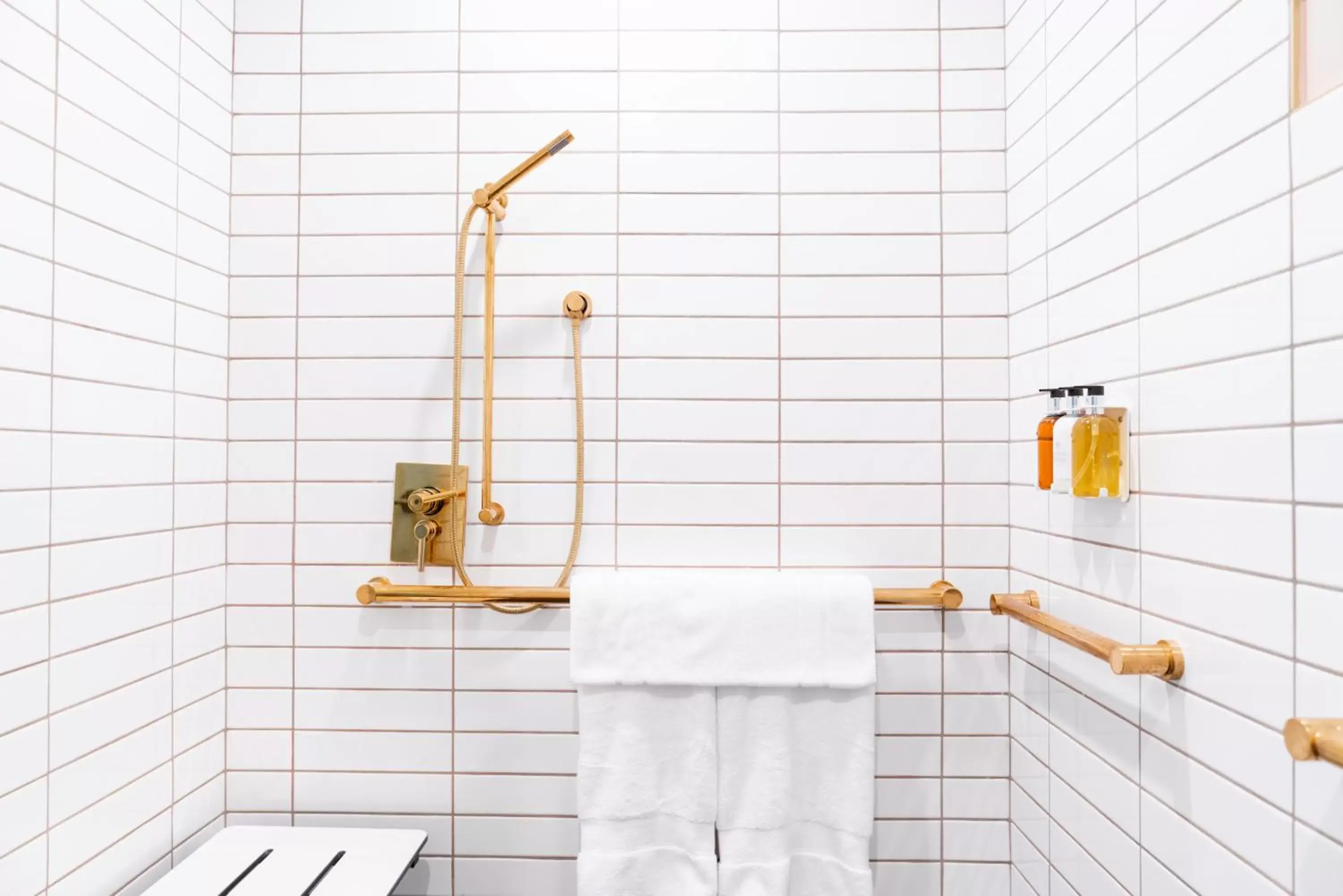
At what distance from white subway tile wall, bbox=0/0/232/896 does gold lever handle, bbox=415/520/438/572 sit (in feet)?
1.21

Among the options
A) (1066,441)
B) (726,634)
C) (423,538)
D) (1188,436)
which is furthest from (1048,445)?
(423,538)

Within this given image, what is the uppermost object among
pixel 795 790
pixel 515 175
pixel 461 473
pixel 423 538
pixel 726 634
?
pixel 515 175

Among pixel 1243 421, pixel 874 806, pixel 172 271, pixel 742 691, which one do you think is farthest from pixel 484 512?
pixel 1243 421

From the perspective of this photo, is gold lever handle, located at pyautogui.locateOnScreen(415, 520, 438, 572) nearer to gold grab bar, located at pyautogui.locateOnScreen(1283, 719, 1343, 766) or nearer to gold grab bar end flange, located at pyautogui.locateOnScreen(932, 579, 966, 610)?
gold grab bar end flange, located at pyautogui.locateOnScreen(932, 579, 966, 610)

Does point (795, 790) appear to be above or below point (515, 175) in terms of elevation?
below

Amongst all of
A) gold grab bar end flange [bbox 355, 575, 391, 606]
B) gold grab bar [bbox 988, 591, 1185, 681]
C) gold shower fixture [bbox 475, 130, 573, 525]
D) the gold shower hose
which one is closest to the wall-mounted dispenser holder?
gold grab bar [bbox 988, 591, 1185, 681]

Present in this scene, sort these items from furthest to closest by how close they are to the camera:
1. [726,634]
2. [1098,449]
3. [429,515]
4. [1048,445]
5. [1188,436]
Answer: [429,515], [726,634], [1048,445], [1098,449], [1188,436]

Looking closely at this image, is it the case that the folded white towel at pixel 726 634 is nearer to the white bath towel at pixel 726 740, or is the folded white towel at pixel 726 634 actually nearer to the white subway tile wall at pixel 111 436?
the white bath towel at pixel 726 740

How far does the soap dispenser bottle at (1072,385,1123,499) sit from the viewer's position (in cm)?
100

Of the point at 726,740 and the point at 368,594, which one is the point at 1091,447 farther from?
the point at 368,594

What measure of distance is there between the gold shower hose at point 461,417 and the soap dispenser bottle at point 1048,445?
728mm

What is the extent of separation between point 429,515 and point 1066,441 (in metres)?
1.01

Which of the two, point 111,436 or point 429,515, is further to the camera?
point 429,515

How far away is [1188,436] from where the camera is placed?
0.89m
